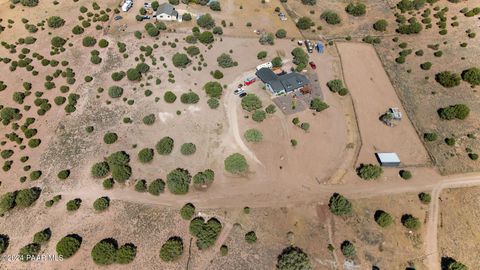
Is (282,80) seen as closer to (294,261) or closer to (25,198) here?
(294,261)

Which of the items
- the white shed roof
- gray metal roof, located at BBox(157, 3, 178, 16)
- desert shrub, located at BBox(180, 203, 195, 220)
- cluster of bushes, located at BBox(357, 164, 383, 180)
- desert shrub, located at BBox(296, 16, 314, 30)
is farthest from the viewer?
gray metal roof, located at BBox(157, 3, 178, 16)

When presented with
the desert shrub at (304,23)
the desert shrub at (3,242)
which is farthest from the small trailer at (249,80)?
the desert shrub at (3,242)

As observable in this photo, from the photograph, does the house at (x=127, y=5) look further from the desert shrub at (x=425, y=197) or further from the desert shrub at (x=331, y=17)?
the desert shrub at (x=425, y=197)

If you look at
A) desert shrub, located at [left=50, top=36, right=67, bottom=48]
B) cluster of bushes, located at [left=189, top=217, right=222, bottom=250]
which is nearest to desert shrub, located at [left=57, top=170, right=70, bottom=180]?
cluster of bushes, located at [left=189, top=217, right=222, bottom=250]

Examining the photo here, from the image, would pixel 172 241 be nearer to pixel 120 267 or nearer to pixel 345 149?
pixel 120 267

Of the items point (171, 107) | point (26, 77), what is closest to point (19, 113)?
point (26, 77)

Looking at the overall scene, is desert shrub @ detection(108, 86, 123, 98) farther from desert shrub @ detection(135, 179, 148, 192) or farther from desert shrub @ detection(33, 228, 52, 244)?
desert shrub @ detection(33, 228, 52, 244)

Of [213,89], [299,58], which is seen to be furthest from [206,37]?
[299,58]

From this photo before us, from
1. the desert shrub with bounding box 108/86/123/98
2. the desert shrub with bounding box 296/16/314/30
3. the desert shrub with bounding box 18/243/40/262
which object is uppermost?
the desert shrub with bounding box 296/16/314/30
